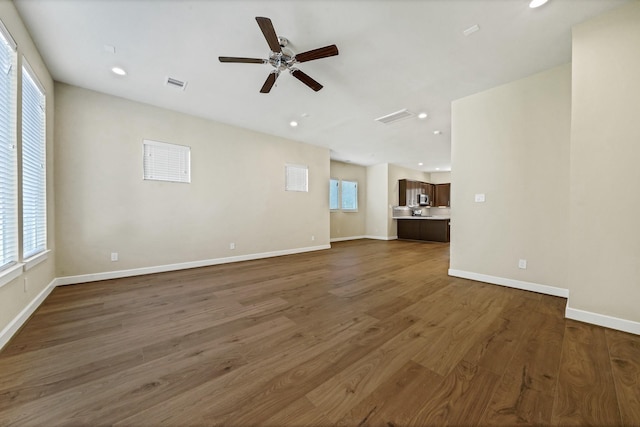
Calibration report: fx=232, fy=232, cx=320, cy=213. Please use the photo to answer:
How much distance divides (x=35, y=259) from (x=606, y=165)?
552 centimetres

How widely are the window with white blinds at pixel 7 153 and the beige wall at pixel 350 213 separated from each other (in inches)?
257

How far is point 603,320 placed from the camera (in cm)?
206

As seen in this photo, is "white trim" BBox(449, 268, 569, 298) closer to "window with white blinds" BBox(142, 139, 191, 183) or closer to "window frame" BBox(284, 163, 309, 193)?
"window frame" BBox(284, 163, 309, 193)

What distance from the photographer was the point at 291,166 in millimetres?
5656

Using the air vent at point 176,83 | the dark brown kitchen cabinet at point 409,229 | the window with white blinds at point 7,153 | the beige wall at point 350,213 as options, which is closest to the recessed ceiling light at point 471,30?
the air vent at point 176,83

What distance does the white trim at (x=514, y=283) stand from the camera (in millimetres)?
2752

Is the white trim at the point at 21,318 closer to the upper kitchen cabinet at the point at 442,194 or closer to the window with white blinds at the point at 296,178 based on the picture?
the window with white blinds at the point at 296,178

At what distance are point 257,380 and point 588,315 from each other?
291 cm

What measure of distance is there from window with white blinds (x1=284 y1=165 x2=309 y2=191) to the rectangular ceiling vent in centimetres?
224

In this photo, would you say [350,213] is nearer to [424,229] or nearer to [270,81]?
[424,229]

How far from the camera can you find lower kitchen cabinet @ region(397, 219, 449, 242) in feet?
24.5

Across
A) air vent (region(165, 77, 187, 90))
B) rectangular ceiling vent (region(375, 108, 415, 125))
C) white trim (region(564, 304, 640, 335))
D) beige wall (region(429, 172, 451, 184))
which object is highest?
air vent (region(165, 77, 187, 90))

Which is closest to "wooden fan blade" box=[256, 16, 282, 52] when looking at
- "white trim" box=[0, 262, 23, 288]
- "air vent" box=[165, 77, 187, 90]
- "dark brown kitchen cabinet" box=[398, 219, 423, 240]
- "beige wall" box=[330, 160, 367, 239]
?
"air vent" box=[165, 77, 187, 90]

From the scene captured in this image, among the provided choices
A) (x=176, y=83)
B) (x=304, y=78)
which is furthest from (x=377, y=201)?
(x=176, y=83)
